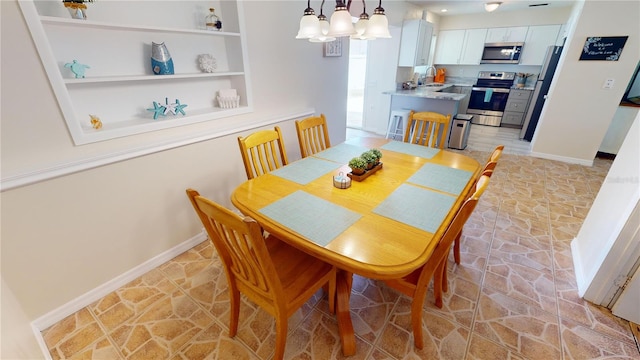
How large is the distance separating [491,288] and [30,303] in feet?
9.28

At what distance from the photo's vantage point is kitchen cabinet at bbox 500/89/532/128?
17.8 ft

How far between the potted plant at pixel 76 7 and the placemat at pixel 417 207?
193 cm

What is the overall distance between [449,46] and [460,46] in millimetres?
236

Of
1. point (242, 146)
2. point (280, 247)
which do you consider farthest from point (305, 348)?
point (242, 146)

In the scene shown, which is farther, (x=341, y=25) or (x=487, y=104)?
(x=487, y=104)

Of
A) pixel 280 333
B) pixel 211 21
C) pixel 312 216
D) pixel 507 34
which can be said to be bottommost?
pixel 280 333

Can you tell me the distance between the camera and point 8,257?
1.37 m

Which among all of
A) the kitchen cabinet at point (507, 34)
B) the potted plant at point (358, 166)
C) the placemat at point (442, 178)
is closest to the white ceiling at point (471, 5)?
the kitchen cabinet at point (507, 34)

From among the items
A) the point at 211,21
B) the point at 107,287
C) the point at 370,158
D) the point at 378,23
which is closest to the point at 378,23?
the point at 378,23

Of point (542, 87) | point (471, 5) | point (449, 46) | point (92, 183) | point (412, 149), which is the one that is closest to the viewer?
point (92, 183)

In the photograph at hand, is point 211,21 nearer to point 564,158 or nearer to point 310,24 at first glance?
point 310,24

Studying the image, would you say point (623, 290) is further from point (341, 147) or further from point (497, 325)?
point (341, 147)

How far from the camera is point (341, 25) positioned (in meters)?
1.30

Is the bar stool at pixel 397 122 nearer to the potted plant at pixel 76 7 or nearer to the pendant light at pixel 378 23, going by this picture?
the pendant light at pixel 378 23
